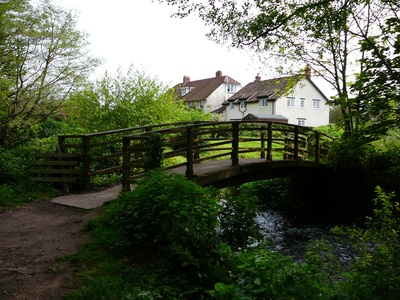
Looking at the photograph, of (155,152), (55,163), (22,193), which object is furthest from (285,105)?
(22,193)

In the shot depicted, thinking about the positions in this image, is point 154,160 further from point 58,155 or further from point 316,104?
point 316,104

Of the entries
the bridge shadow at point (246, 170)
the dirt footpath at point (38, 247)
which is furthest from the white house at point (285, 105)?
the dirt footpath at point (38, 247)

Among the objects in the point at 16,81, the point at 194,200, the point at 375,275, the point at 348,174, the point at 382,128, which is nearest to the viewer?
the point at 375,275

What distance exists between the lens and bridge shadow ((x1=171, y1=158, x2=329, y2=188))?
26.9 feet

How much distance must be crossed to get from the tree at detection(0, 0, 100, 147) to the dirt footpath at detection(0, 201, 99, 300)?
8152mm

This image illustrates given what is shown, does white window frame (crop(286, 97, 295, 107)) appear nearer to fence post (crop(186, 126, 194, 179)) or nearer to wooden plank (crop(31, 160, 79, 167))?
fence post (crop(186, 126, 194, 179))

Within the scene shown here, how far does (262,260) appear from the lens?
3449 millimetres

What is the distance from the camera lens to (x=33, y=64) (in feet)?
47.3

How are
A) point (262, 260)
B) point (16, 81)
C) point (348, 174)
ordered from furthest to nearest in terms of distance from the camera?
point (16, 81)
point (348, 174)
point (262, 260)

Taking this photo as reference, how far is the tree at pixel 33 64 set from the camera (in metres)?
13.1

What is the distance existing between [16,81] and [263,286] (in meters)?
14.2

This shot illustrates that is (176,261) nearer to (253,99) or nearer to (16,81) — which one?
(16,81)

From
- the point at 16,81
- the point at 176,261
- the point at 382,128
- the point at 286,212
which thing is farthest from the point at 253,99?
the point at 176,261

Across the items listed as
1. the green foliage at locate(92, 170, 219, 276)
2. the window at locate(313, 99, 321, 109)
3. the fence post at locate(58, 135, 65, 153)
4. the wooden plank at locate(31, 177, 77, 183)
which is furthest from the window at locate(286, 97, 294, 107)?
the green foliage at locate(92, 170, 219, 276)
